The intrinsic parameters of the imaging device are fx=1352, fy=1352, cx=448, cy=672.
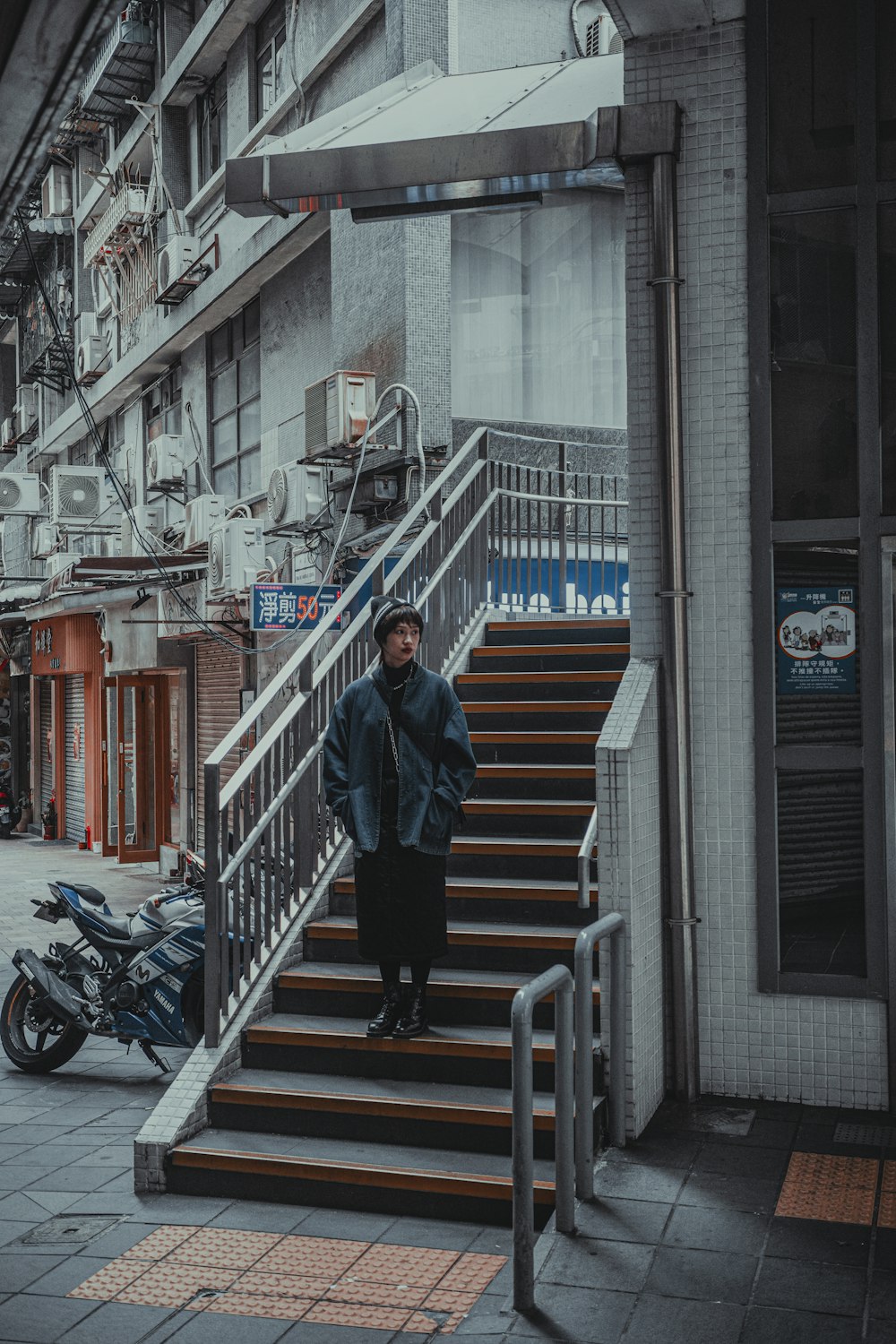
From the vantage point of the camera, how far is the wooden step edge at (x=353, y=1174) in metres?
5.10

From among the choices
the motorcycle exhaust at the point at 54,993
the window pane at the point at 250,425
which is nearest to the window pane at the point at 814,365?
the motorcycle exhaust at the point at 54,993

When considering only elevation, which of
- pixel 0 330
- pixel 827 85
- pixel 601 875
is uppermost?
pixel 0 330

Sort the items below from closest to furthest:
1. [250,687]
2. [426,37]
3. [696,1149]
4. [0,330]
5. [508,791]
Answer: [696,1149] → [508,791] → [426,37] → [250,687] → [0,330]

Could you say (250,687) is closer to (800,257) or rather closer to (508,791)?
(508,791)

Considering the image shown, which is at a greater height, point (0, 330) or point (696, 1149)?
point (0, 330)

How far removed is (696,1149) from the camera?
18.0 feet

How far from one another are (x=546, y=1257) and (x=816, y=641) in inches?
115

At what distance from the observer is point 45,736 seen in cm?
2716

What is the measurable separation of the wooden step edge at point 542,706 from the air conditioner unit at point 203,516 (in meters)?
8.21

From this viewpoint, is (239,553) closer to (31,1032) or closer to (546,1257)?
(31,1032)

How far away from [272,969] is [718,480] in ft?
10.3

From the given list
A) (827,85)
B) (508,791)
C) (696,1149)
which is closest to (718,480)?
(827,85)

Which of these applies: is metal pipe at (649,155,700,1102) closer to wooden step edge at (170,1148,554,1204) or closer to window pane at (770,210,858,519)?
window pane at (770,210,858,519)

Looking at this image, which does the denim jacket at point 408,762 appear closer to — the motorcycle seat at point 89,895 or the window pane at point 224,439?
the motorcycle seat at point 89,895
